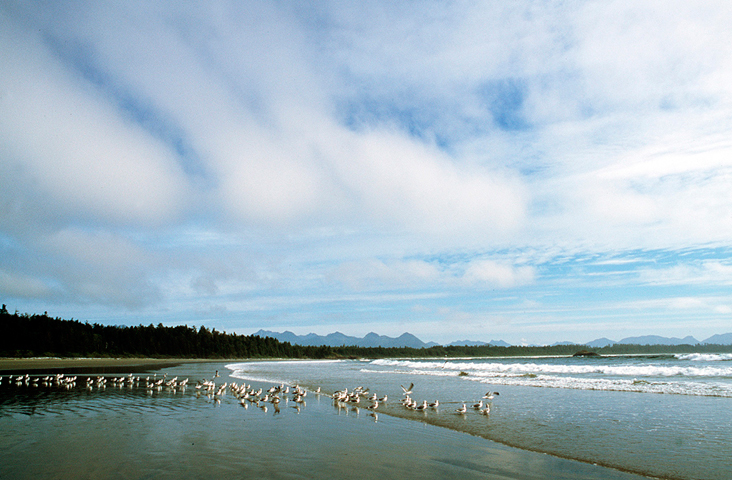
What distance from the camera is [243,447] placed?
1075 cm

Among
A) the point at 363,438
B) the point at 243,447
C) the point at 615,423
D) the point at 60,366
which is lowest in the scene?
the point at 60,366

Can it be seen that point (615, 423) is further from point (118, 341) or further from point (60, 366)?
point (118, 341)

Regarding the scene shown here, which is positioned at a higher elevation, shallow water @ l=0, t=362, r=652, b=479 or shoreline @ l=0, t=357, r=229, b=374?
shallow water @ l=0, t=362, r=652, b=479

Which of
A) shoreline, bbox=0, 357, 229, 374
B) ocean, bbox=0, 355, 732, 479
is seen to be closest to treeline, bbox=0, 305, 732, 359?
shoreline, bbox=0, 357, 229, 374

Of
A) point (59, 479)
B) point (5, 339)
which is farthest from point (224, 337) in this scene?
point (59, 479)

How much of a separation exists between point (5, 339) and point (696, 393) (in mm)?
103483

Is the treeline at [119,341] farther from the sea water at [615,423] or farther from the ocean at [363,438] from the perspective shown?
the sea water at [615,423]

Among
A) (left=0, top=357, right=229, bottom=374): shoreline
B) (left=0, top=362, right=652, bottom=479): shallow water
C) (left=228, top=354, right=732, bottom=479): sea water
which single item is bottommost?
(left=0, top=357, right=229, bottom=374): shoreline

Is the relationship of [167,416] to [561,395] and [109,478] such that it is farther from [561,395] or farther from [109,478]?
[561,395]

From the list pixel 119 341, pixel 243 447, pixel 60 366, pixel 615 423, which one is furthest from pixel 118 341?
pixel 615 423

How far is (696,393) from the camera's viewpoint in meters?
22.5

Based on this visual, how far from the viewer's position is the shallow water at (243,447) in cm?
873

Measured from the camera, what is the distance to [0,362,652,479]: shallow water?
8.73m

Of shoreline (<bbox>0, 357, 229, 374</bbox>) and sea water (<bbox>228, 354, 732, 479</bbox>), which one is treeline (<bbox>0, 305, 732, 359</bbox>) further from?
sea water (<bbox>228, 354, 732, 479</bbox>)
